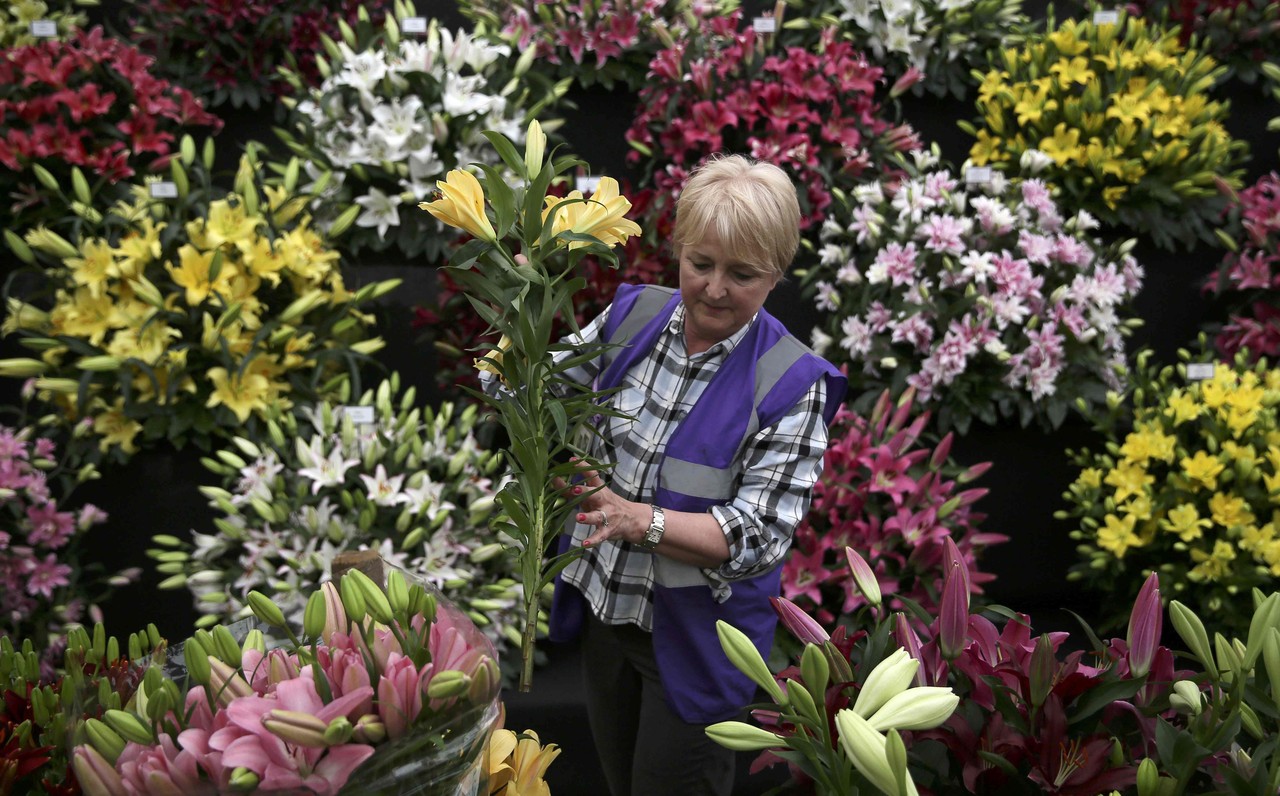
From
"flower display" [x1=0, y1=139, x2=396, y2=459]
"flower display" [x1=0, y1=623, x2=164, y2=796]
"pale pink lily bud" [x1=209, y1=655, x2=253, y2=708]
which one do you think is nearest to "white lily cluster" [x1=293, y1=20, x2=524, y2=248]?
"flower display" [x1=0, y1=139, x2=396, y2=459]

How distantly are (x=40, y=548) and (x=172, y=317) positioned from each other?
0.59 meters

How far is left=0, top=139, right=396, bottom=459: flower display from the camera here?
87.9 inches

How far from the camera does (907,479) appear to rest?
7.42ft

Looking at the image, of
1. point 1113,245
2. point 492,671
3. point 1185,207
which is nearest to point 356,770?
point 492,671

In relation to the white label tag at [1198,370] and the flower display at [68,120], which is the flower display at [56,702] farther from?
the white label tag at [1198,370]

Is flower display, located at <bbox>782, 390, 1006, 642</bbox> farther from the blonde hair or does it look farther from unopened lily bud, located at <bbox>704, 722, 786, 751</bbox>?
unopened lily bud, located at <bbox>704, 722, 786, 751</bbox>

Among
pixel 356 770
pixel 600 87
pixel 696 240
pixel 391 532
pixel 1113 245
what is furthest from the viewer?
pixel 600 87

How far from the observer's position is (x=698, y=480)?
1.44m

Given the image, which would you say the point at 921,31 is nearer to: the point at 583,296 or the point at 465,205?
the point at 583,296

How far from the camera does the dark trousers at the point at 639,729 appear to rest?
60.2 inches

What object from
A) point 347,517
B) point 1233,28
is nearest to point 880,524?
point 347,517

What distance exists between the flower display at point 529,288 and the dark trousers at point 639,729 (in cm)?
62

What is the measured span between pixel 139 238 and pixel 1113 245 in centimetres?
241

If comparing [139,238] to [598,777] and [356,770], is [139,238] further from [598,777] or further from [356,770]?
[356,770]
